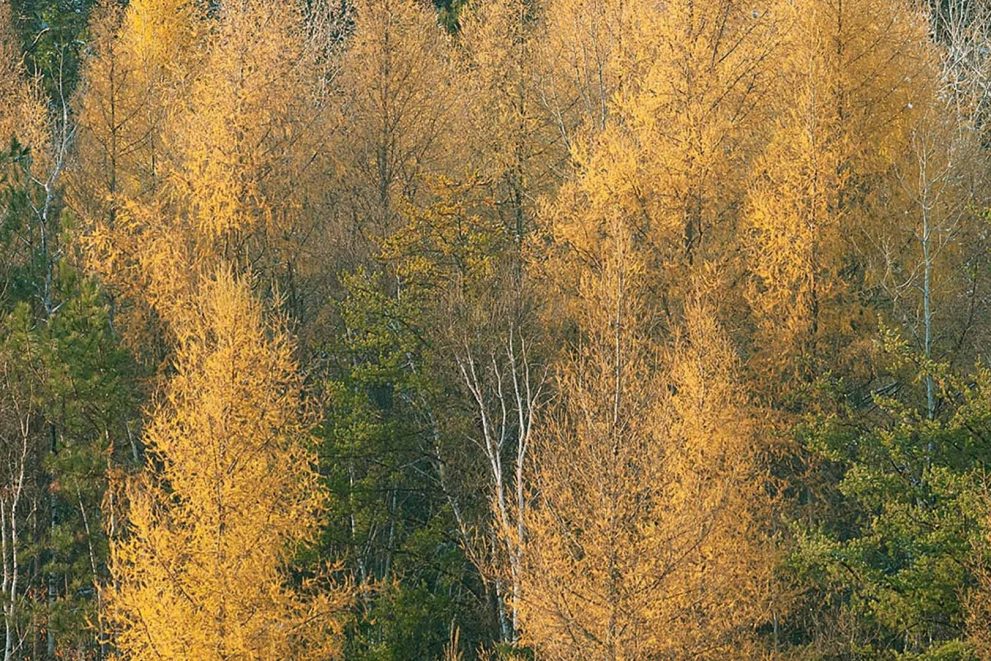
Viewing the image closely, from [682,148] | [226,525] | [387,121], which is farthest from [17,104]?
[226,525]

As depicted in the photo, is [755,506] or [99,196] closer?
[755,506]

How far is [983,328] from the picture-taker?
23.2 metres

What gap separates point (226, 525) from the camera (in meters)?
18.7

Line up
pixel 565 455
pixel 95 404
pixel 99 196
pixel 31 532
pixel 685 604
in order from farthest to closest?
pixel 99 196
pixel 31 532
pixel 95 404
pixel 565 455
pixel 685 604

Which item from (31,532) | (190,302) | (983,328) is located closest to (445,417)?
(190,302)

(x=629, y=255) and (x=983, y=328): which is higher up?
(x=629, y=255)

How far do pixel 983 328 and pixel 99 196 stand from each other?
16.7 metres

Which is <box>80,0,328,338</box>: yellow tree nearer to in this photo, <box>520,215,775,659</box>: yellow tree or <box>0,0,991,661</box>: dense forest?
<box>0,0,991,661</box>: dense forest

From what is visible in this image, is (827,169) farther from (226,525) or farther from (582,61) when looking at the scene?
(226,525)

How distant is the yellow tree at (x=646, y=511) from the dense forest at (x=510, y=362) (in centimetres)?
7

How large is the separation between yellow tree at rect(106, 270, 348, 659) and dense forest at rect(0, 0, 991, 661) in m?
0.06

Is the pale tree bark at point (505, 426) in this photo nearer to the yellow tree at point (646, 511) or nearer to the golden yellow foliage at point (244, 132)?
the yellow tree at point (646, 511)

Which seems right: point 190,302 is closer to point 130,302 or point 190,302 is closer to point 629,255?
point 130,302

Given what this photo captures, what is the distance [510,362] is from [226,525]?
6004 millimetres
